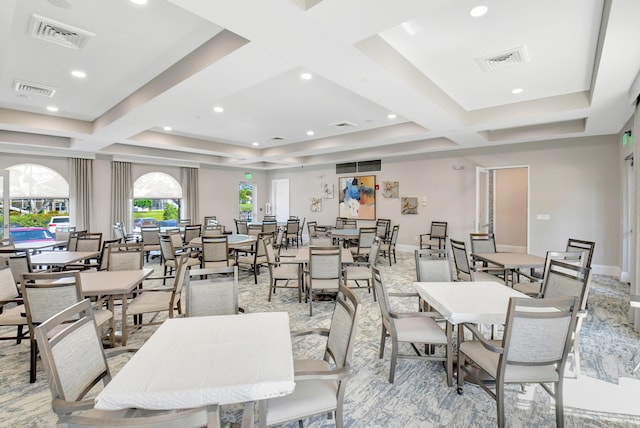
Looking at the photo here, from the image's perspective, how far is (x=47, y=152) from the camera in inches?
→ 296

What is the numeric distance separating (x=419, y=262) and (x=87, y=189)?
29.0 feet

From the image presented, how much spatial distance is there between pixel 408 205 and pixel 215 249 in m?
6.06

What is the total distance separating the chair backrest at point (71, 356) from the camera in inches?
55.2

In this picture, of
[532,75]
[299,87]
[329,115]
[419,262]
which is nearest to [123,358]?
[419,262]

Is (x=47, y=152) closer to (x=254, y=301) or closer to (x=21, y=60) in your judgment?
(x=21, y=60)

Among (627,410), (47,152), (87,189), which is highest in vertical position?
(47,152)

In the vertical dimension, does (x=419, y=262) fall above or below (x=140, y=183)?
below

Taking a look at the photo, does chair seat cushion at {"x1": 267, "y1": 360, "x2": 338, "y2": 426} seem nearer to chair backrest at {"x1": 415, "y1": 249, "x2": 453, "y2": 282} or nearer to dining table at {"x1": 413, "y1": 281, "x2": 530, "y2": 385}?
dining table at {"x1": 413, "y1": 281, "x2": 530, "y2": 385}

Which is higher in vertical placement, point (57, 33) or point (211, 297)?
point (57, 33)

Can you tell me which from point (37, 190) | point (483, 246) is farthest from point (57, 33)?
point (37, 190)

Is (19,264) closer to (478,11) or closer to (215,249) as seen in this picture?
(215,249)

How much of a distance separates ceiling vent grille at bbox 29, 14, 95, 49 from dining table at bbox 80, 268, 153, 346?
2436 mm

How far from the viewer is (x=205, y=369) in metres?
1.51

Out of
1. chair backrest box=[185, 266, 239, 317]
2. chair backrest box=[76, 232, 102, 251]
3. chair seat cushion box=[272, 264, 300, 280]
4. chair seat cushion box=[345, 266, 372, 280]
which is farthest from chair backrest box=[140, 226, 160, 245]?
chair backrest box=[185, 266, 239, 317]
